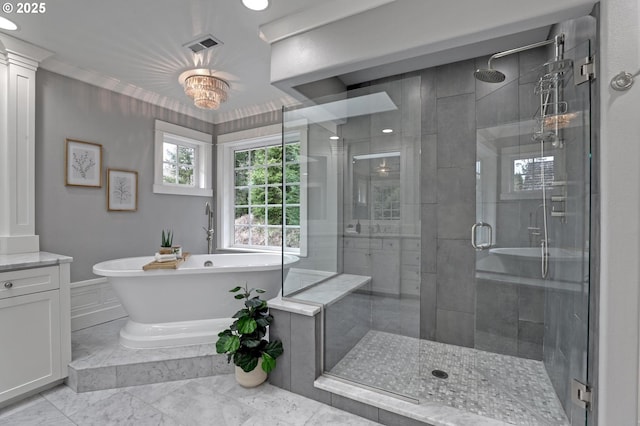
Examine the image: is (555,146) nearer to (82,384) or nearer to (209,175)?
(82,384)

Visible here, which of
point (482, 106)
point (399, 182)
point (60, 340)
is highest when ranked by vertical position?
point (482, 106)

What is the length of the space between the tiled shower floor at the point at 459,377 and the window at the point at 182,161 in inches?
112

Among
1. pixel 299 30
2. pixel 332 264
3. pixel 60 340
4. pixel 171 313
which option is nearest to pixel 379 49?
pixel 299 30

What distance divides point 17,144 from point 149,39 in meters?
1.40

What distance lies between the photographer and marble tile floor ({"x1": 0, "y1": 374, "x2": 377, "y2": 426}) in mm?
1677

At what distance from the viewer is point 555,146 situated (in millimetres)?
1711

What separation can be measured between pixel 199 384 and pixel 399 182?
2.08 meters

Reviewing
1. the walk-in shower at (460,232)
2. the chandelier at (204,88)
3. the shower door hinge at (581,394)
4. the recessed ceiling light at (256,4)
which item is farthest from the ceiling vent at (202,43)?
the shower door hinge at (581,394)

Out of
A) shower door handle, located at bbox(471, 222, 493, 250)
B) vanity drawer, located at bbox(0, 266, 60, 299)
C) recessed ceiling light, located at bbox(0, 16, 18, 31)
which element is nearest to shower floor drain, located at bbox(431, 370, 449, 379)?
shower door handle, located at bbox(471, 222, 493, 250)

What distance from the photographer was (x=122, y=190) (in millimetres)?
3062

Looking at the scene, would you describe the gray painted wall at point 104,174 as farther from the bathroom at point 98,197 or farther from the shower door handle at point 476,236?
the shower door handle at point 476,236

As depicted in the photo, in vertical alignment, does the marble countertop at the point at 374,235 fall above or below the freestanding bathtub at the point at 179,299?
above

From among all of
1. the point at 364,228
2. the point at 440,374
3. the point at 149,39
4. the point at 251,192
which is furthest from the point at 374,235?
the point at 149,39

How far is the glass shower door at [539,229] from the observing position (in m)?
1.45
